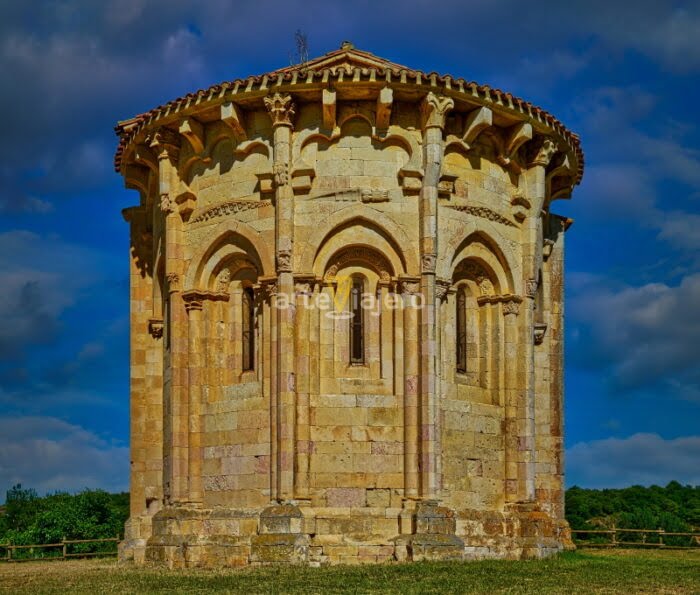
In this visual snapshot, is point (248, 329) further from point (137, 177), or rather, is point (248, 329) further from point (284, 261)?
point (137, 177)

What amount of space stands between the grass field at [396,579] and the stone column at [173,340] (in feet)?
7.24

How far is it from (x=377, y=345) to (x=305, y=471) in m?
2.87

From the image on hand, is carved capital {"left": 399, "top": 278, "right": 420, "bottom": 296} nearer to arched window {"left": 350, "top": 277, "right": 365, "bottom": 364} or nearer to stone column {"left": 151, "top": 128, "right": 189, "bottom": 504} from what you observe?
arched window {"left": 350, "top": 277, "right": 365, "bottom": 364}

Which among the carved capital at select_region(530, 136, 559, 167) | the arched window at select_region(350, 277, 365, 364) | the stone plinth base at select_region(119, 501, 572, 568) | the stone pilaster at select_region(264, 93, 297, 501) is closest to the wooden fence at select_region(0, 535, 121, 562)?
the stone plinth base at select_region(119, 501, 572, 568)

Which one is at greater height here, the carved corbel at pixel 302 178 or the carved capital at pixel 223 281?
the carved corbel at pixel 302 178

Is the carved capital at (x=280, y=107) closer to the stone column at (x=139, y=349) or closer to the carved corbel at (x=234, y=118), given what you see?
the carved corbel at (x=234, y=118)

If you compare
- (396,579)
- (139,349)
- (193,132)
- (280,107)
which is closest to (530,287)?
(280,107)

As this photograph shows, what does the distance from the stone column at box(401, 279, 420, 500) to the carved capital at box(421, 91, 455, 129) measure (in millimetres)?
3131

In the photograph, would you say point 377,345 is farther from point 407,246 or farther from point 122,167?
point 122,167

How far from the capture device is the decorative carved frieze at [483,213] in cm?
2389

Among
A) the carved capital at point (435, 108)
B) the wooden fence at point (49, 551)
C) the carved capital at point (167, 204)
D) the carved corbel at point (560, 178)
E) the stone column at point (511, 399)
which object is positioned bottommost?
Answer: the wooden fence at point (49, 551)

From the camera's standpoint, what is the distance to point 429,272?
74.9 feet

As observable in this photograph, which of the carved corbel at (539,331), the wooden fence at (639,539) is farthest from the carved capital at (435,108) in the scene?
the wooden fence at (639,539)

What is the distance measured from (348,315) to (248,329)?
236 cm
